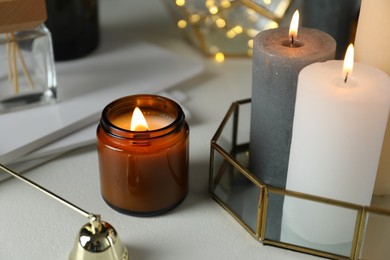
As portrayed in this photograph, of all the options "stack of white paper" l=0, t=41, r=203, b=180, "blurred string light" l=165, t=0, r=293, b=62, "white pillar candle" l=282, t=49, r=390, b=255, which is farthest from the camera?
"blurred string light" l=165, t=0, r=293, b=62

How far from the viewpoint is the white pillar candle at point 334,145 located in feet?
1.47

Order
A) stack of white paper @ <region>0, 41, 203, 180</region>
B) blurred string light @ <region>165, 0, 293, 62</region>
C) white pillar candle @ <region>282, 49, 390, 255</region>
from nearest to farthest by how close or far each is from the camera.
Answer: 1. white pillar candle @ <region>282, 49, 390, 255</region>
2. stack of white paper @ <region>0, 41, 203, 180</region>
3. blurred string light @ <region>165, 0, 293, 62</region>

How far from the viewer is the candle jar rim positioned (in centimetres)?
50

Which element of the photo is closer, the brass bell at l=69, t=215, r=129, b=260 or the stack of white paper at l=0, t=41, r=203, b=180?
the brass bell at l=69, t=215, r=129, b=260

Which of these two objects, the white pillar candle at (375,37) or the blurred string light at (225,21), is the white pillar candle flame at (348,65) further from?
the blurred string light at (225,21)

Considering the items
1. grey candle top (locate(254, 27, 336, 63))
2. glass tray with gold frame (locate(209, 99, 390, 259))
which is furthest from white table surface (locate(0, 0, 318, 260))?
grey candle top (locate(254, 27, 336, 63))

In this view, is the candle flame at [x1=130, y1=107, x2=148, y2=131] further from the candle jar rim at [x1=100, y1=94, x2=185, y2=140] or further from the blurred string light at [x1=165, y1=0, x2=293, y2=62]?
the blurred string light at [x1=165, y1=0, x2=293, y2=62]

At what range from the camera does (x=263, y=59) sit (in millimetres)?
511

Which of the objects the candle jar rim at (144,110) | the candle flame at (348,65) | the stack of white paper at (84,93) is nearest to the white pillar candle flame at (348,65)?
the candle flame at (348,65)

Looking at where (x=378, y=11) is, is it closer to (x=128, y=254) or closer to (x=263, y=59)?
(x=263, y=59)

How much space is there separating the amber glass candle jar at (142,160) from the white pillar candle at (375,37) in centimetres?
15

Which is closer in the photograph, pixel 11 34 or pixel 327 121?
pixel 327 121

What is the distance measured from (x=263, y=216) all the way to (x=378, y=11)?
178 mm

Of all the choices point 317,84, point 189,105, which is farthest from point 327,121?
point 189,105
